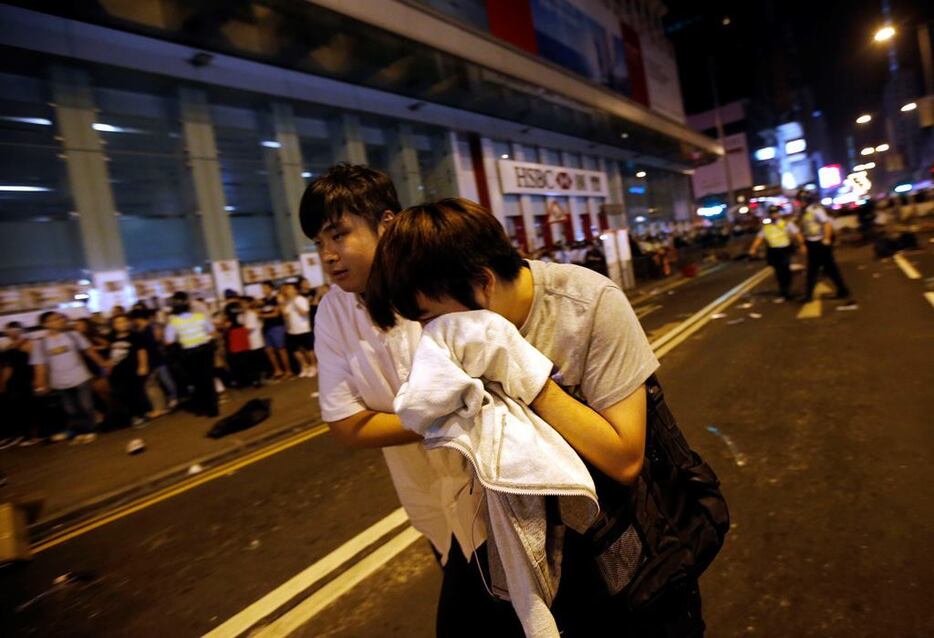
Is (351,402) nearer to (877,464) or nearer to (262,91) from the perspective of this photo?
(877,464)

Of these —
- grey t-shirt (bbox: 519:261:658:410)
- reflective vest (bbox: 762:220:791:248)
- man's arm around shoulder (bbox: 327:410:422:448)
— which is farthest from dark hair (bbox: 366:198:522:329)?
reflective vest (bbox: 762:220:791:248)

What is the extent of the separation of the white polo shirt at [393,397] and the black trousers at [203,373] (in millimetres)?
7625

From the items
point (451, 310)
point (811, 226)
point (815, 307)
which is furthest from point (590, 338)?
point (815, 307)

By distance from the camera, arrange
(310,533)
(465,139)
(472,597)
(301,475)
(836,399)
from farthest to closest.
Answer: (465,139) < (301,475) < (836,399) < (310,533) < (472,597)

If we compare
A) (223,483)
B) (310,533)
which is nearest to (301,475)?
(223,483)

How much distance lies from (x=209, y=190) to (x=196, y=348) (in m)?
7.36

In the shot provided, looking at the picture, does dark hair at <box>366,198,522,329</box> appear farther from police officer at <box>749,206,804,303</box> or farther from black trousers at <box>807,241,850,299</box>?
police officer at <box>749,206,804,303</box>

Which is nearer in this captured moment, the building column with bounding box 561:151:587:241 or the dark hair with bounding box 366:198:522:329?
the dark hair with bounding box 366:198:522:329

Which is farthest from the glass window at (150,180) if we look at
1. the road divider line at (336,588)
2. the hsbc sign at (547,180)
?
the hsbc sign at (547,180)

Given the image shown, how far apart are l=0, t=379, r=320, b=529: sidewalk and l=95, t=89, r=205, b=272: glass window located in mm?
5706

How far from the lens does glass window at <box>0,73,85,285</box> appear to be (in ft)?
36.9

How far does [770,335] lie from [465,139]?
1664 centimetres

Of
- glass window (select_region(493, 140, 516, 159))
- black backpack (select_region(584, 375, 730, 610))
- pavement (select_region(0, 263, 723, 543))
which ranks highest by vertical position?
glass window (select_region(493, 140, 516, 159))

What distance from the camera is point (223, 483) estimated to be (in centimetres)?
565
